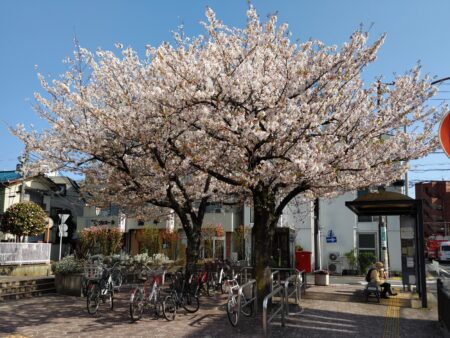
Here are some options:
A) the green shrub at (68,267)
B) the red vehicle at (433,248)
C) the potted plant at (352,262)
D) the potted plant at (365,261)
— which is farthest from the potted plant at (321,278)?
the red vehicle at (433,248)

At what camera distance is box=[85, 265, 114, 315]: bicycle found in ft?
36.4

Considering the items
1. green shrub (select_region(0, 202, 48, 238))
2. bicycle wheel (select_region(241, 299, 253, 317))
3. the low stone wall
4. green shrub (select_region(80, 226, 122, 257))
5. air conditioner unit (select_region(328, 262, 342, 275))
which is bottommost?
air conditioner unit (select_region(328, 262, 342, 275))

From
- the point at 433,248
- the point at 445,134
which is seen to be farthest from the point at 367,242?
the point at 433,248

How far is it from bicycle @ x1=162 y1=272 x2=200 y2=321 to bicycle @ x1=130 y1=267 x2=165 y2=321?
243 millimetres

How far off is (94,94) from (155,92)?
12.5 feet

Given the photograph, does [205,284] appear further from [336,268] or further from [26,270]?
[336,268]

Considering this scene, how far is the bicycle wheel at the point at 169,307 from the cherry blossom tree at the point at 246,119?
7.92 ft

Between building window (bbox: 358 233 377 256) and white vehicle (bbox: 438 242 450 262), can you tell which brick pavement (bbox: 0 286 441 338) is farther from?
white vehicle (bbox: 438 242 450 262)

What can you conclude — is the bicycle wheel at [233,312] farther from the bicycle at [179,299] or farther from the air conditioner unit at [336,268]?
the air conditioner unit at [336,268]

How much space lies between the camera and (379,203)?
517 inches

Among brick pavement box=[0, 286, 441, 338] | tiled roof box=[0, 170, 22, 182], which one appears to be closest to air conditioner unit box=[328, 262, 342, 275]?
brick pavement box=[0, 286, 441, 338]

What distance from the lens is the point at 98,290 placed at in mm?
11312

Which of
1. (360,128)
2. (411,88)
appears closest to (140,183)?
(360,128)

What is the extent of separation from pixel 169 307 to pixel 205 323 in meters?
1.05
